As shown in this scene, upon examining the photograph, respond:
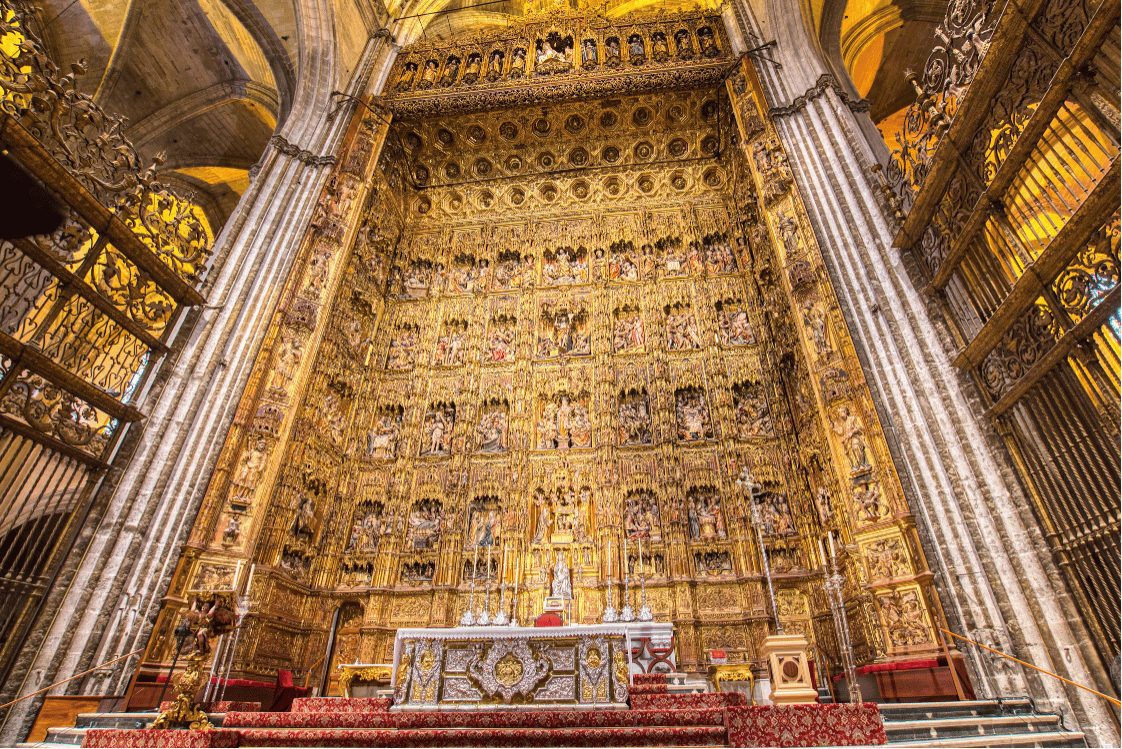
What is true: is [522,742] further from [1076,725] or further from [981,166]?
[981,166]

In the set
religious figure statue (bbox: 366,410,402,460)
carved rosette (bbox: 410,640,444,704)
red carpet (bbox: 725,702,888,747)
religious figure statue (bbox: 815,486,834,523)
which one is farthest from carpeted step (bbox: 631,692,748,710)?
religious figure statue (bbox: 366,410,402,460)

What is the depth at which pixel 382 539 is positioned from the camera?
11.5 meters

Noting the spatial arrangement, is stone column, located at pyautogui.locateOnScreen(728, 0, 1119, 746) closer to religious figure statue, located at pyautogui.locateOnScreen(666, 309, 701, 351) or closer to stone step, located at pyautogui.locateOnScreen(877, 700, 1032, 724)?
stone step, located at pyautogui.locateOnScreen(877, 700, 1032, 724)

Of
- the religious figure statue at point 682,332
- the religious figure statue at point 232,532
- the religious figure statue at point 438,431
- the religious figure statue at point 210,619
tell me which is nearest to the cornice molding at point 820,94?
the religious figure statue at point 682,332

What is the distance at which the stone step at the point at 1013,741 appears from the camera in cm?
459

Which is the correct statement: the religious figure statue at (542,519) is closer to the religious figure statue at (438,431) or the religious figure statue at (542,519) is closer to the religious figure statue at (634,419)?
the religious figure statue at (634,419)

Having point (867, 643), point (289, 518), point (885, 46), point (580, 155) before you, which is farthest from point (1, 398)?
point (885, 46)

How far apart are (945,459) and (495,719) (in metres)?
6.34

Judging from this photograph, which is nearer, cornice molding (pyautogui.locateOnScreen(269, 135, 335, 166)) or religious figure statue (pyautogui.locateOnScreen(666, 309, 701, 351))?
cornice molding (pyautogui.locateOnScreen(269, 135, 335, 166))

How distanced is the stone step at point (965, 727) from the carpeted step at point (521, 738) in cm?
205

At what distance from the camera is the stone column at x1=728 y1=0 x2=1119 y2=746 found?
593cm

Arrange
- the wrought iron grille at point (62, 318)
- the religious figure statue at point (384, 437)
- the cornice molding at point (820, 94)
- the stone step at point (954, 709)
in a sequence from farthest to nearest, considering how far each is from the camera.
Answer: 1. the religious figure statue at point (384, 437)
2. the cornice molding at point (820, 94)
3. the wrought iron grille at point (62, 318)
4. the stone step at point (954, 709)

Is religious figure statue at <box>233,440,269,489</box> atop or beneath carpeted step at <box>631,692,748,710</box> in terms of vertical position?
atop

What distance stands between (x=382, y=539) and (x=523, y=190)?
35.5ft
